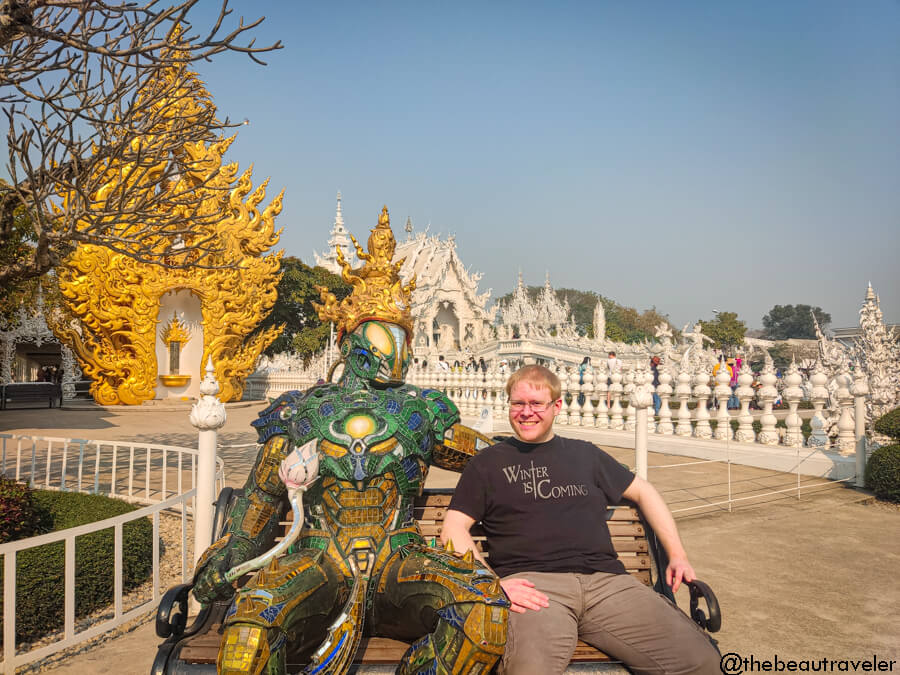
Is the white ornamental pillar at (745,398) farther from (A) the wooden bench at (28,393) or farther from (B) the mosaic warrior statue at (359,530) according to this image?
(A) the wooden bench at (28,393)

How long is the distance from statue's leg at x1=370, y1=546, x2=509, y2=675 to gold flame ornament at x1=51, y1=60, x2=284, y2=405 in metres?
15.7

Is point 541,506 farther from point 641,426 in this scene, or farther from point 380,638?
point 641,426

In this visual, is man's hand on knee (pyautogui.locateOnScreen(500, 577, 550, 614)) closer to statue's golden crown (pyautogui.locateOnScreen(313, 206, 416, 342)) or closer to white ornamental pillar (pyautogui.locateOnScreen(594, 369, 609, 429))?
statue's golden crown (pyautogui.locateOnScreen(313, 206, 416, 342))

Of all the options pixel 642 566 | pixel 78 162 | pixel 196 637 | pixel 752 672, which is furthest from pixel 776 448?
pixel 78 162

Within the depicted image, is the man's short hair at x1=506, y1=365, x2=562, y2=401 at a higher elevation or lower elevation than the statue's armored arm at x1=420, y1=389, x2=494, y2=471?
higher

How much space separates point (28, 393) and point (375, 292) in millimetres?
20923

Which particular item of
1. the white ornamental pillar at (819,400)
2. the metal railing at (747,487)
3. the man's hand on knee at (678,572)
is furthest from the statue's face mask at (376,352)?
the white ornamental pillar at (819,400)

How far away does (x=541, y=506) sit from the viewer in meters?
2.33

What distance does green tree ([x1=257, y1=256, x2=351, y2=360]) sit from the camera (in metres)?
29.1

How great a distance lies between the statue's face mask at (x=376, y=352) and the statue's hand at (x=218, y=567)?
0.87 m

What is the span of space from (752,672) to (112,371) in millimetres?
19684

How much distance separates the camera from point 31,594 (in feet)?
11.8

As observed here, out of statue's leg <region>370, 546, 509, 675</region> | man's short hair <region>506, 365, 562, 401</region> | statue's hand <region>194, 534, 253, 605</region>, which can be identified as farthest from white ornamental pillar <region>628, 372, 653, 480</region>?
statue's hand <region>194, 534, 253, 605</region>

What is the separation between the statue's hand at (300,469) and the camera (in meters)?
2.17
